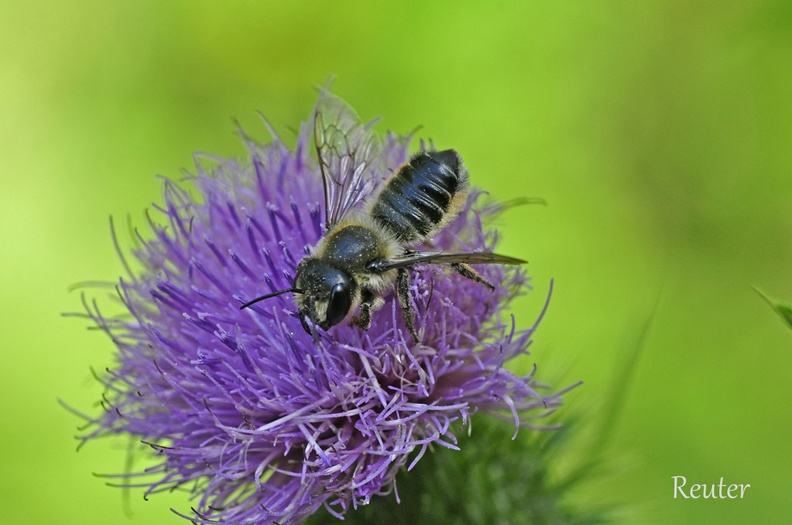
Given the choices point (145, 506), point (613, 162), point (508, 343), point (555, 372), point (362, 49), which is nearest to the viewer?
point (508, 343)

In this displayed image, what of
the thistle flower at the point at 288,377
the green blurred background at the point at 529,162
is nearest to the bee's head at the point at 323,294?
the thistle flower at the point at 288,377

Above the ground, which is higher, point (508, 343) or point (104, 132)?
point (104, 132)

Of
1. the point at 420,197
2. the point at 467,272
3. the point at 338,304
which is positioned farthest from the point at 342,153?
the point at 338,304

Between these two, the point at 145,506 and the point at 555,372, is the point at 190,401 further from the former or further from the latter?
the point at 145,506

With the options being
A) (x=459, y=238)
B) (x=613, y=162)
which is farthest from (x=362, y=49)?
(x=459, y=238)

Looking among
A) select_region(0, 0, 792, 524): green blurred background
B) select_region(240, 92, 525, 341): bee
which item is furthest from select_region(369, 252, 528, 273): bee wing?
select_region(0, 0, 792, 524): green blurred background

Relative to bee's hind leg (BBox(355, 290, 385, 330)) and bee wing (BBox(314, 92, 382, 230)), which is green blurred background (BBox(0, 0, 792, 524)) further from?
bee's hind leg (BBox(355, 290, 385, 330))

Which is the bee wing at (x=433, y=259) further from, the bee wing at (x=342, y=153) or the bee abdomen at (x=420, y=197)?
the bee wing at (x=342, y=153)
